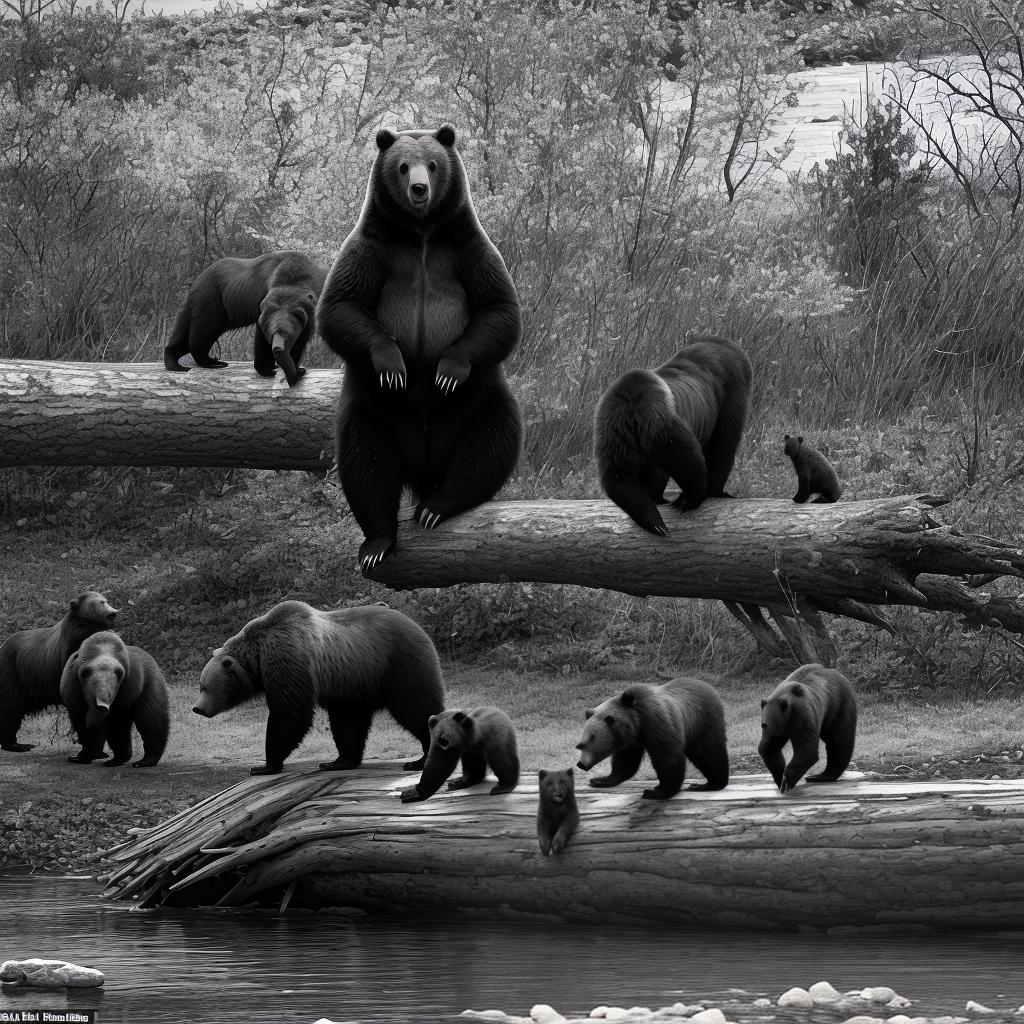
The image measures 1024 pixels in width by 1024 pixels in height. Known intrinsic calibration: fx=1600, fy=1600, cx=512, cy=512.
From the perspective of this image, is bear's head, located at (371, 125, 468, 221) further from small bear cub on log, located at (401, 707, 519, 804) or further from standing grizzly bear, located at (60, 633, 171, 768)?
standing grizzly bear, located at (60, 633, 171, 768)

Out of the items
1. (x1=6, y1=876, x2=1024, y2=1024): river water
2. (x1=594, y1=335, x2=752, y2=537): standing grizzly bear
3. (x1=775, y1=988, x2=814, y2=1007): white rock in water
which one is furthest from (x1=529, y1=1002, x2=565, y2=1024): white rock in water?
(x1=594, y1=335, x2=752, y2=537): standing grizzly bear

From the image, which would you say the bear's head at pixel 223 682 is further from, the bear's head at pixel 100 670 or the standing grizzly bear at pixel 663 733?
the standing grizzly bear at pixel 663 733

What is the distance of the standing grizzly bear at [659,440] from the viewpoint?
8078mm

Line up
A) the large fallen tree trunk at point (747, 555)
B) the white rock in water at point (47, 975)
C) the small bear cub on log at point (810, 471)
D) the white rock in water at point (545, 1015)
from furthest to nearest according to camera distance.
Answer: the small bear cub on log at point (810, 471), the large fallen tree trunk at point (747, 555), the white rock in water at point (47, 975), the white rock in water at point (545, 1015)

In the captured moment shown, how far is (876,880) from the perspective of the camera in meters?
6.15

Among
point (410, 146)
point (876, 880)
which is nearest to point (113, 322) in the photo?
point (410, 146)

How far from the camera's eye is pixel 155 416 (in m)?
10.6

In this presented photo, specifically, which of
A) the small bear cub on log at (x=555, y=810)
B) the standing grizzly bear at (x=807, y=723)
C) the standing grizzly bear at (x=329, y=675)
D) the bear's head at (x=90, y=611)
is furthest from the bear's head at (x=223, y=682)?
the standing grizzly bear at (x=807, y=723)

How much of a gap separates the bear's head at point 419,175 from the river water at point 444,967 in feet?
10.8

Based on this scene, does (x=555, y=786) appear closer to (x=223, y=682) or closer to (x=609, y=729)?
(x=609, y=729)

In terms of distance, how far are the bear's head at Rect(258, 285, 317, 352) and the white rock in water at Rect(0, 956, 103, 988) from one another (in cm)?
536

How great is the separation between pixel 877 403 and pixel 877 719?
5.12 meters

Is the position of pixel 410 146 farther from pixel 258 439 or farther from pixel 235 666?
pixel 258 439

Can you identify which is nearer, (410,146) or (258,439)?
(410,146)
